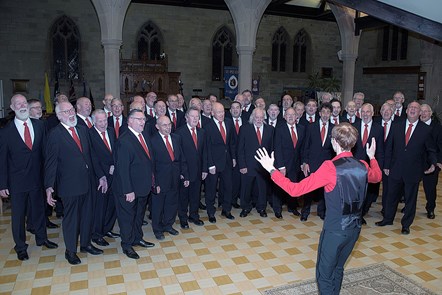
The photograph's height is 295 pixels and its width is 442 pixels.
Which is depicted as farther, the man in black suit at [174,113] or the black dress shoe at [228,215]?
the man in black suit at [174,113]

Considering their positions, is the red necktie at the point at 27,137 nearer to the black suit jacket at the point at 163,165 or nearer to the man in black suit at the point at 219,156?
the black suit jacket at the point at 163,165

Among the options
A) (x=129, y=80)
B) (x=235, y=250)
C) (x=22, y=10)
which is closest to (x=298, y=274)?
(x=235, y=250)

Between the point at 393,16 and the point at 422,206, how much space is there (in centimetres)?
469

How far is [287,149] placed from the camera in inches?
248

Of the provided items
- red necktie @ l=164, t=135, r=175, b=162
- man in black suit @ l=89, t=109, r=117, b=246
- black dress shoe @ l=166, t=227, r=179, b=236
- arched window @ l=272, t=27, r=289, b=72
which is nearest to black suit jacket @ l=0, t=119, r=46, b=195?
man in black suit @ l=89, t=109, r=117, b=246

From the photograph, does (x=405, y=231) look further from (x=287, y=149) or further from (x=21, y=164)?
(x=21, y=164)

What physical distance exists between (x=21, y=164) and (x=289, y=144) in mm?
3941

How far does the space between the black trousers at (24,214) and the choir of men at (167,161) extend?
0.01m

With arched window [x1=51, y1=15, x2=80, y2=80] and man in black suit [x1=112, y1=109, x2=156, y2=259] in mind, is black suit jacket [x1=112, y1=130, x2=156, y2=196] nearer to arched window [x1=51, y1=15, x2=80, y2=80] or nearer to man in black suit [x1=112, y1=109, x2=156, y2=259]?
man in black suit [x1=112, y1=109, x2=156, y2=259]

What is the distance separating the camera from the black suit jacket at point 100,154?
5145mm

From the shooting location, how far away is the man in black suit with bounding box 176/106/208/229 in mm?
5863

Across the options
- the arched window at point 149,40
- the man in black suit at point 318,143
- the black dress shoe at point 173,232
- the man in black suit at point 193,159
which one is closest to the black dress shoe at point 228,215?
the man in black suit at point 193,159

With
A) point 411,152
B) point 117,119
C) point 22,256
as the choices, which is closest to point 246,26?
point 117,119

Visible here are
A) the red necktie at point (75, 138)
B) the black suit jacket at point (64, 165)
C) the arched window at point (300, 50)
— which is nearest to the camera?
the black suit jacket at point (64, 165)
